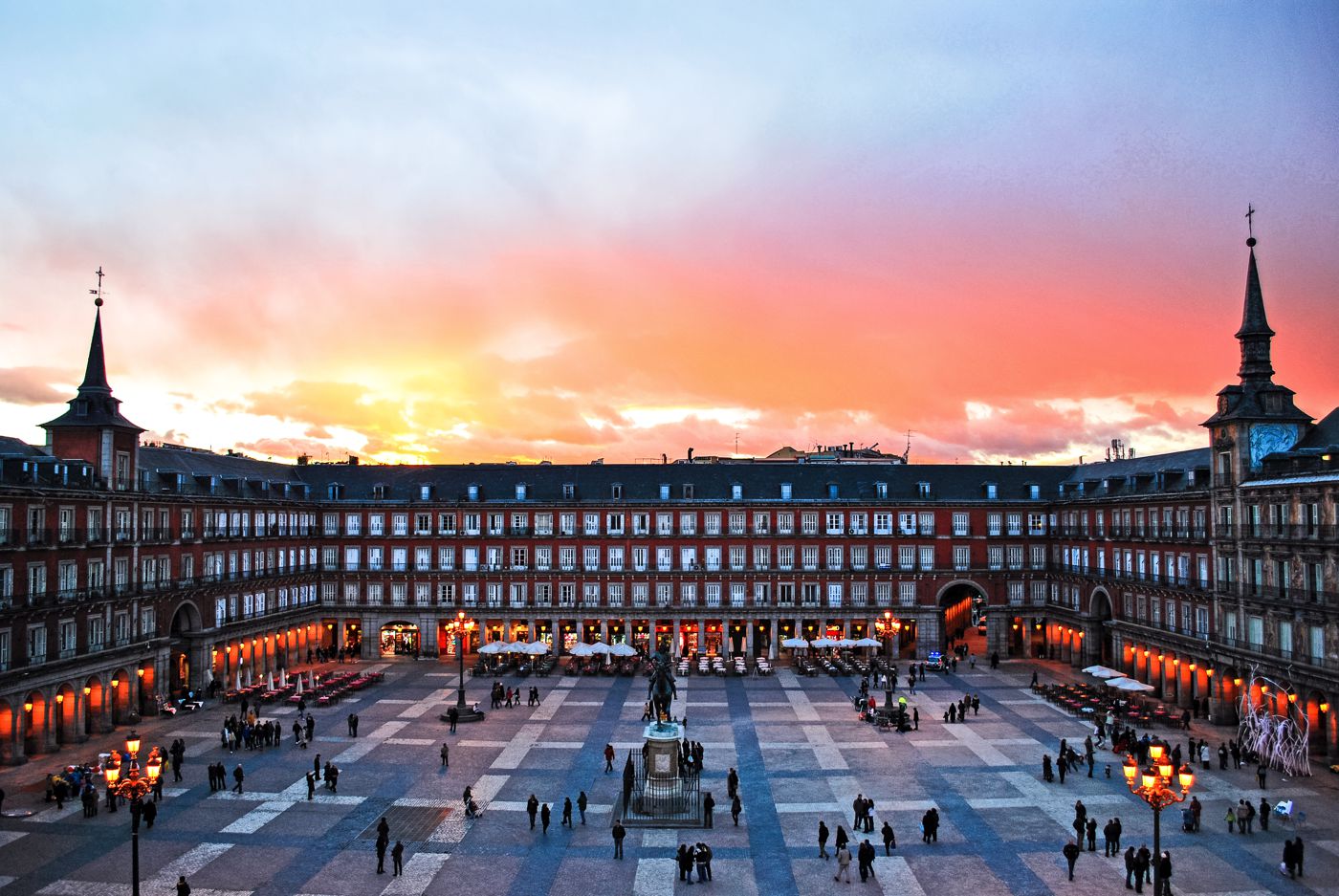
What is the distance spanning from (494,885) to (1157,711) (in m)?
43.0

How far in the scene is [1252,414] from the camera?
2199 inches

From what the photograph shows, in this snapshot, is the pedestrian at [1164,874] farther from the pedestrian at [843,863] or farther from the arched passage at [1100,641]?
the arched passage at [1100,641]

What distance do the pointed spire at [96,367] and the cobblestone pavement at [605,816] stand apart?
2076 cm

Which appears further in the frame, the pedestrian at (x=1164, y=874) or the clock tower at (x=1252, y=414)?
the clock tower at (x=1252, y=414)

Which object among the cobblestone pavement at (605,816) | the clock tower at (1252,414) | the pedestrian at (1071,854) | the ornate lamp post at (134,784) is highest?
the clock tower at (1252,414)

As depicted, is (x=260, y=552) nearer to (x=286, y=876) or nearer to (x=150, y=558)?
Result: (x=150, y=558)

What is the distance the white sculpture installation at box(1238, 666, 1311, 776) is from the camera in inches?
1797

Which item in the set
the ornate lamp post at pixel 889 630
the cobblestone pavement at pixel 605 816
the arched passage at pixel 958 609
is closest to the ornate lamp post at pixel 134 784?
the cobblestone pavement at pixel 605 816

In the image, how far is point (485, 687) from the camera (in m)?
69.6

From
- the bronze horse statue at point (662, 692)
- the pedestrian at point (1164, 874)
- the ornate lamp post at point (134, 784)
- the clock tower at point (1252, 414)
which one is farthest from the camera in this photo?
the clock tower at point (1252, 414)

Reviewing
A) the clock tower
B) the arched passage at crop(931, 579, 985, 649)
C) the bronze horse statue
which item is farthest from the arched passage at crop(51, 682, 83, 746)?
the arched passage at crop(931, 579, 985, 649)

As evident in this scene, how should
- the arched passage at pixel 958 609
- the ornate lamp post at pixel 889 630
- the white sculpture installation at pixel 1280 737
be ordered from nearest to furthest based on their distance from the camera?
the white sculpture installation at pixel 1280 737 < the ornate lamp post at pixel 889 630 < the arched passage at pixel 958 609

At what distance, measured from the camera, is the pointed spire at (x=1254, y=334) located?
5722 cm

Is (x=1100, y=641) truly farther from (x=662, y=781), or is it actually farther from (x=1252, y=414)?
(x=662, y=781)
